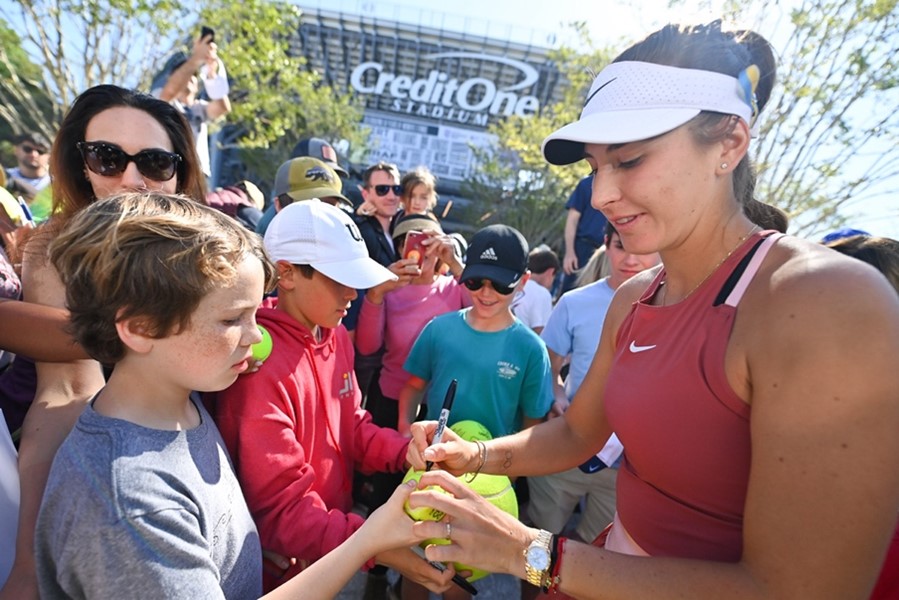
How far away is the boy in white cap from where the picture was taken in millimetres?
1894

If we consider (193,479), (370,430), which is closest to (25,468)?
(193,479)

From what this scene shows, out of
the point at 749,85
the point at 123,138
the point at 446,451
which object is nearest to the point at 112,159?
the point at 123,138

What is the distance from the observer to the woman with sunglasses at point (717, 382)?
3.68ft

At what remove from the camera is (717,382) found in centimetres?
130

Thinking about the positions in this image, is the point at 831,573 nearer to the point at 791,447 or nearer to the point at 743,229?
the point at 791,447

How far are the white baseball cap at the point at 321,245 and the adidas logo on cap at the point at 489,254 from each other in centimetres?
104

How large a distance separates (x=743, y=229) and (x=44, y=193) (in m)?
5.54

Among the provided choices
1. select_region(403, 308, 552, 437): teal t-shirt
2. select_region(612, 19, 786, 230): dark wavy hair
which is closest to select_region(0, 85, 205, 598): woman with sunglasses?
select_region(403, 308, 552, 437): teal t-shirt

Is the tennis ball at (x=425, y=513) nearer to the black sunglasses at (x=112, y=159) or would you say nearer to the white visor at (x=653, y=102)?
the white visor at (x=653, y=102)

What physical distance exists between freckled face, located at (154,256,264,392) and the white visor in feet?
3.76

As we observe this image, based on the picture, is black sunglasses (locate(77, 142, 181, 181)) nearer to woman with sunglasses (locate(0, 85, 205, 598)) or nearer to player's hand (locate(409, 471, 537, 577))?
woman with sunglasses (locate(0, 85, 205, 598))

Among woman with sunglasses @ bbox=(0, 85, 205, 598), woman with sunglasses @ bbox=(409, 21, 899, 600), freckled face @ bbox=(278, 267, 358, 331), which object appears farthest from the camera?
freckled face @ bbox=(278, 267, 358, 331)

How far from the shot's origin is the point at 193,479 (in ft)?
4.90

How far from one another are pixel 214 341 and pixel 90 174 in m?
1.32
